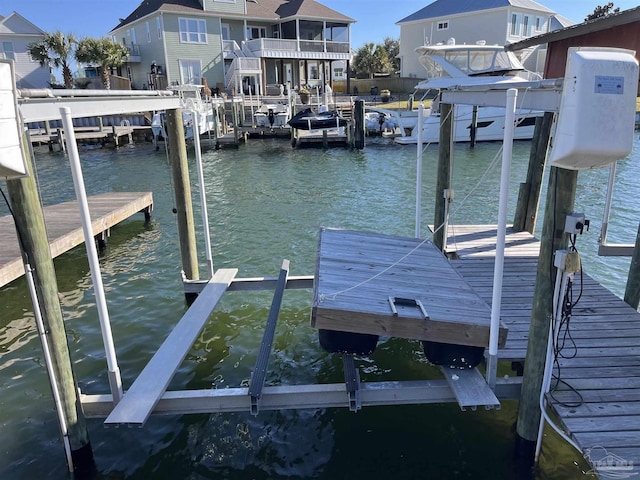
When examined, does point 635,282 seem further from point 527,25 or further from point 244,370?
point 527,25

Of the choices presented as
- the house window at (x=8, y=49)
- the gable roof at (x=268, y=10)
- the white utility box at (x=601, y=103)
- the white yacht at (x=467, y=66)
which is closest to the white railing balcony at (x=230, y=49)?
the gable roof at (x=268, y=10)

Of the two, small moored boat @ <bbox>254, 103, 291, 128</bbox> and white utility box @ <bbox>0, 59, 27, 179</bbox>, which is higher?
white utility box @ <bbox>0, 59, 27, 179</bbox>

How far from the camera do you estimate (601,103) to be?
3.04 m

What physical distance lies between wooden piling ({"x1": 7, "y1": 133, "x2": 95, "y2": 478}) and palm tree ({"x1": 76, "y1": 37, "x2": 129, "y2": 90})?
34.4m

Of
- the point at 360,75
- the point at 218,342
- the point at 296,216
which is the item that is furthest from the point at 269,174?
the point at 360,75

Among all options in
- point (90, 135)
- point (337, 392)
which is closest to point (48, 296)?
point (337, 392)

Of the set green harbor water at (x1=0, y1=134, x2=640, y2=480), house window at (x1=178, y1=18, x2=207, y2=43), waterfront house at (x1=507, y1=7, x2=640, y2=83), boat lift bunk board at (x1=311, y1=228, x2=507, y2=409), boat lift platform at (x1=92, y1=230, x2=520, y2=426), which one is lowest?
green harbor water at (x1=0, y1=134, x2=640, y2=480)

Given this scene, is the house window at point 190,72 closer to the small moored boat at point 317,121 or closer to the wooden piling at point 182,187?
the small moored boat at point 317,121

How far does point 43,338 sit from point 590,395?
4.48 m

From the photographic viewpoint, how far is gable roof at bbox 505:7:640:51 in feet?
21.4

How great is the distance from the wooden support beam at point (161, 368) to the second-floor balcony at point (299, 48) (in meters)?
33.9

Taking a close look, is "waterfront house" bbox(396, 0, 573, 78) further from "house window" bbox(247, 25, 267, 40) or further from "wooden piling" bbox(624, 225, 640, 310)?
"wooden piling" bbox(624, 225, 640, 310)

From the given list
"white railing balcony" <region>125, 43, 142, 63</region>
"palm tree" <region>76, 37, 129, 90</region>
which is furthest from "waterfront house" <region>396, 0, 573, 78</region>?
"palm tree" <region>76, 37, 129, 90</region>

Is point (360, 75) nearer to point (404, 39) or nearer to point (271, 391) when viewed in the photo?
point (404, 39)
